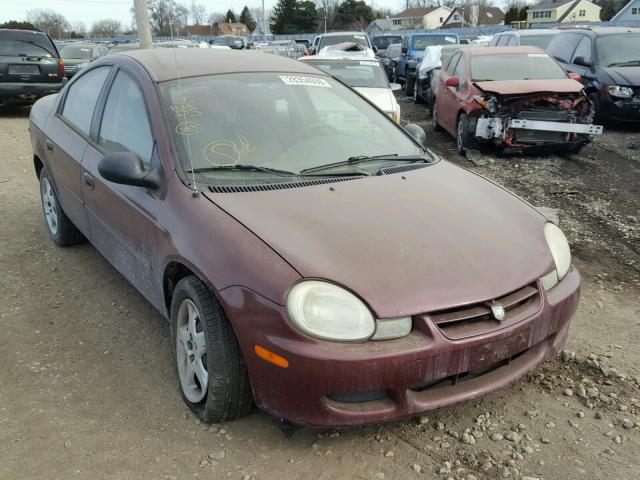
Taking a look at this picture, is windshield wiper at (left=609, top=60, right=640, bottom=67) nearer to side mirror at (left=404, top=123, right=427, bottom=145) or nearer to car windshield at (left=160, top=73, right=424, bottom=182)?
side mirror at (left=404, top=123, right=427, bottom=145)

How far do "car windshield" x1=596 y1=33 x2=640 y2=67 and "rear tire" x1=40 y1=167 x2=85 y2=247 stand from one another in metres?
8.68

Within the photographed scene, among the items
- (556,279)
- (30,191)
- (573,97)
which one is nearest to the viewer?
(556,279)

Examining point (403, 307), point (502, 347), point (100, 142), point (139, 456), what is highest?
point (100, 142)

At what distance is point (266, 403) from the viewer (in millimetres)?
2416

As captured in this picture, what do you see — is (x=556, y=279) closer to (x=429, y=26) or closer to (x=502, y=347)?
(x=502, y=347)

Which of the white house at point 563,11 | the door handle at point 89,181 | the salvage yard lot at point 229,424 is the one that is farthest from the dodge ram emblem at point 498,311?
the white house at point 563,11

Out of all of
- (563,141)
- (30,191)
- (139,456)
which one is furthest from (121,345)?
(563,141)

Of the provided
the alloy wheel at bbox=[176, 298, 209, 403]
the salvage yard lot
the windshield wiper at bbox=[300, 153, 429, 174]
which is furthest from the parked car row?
the alloy wheel at bbox=[176, 298, 209, 403]

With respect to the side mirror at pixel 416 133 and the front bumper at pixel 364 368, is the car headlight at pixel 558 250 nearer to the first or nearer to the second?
the front bumper at pixel 364 368

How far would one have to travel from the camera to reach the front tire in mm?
2502

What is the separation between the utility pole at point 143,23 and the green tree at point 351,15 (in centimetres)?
7196

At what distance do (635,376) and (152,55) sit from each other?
3.34 meters

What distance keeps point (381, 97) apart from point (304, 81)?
4897mm

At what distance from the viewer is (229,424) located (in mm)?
2725
